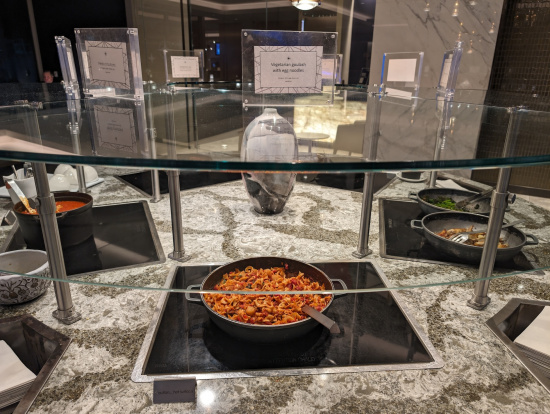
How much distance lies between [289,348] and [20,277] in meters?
0.75

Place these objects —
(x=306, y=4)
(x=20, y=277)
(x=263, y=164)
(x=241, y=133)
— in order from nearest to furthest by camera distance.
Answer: (x=263, y=164) → (x=241, y=133) → (x=20, y=277) → (x=306, y=4)

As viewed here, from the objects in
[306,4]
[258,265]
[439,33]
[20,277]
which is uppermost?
[306,4]

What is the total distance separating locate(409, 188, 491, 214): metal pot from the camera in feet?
2.59

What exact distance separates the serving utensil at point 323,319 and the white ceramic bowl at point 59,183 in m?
0.57

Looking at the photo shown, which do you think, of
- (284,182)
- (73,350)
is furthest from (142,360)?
(284,182)

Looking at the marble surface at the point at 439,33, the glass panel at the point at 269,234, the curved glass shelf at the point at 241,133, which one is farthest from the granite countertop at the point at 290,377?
the marble surface at the point at 439,33

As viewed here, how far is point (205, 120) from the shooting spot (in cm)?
88

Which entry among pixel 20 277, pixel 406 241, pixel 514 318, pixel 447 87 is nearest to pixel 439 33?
pixel 447 87

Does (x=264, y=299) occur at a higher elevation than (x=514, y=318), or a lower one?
higher

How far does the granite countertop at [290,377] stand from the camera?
2.23 feet

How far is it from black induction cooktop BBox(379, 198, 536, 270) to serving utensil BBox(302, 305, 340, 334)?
22 cm

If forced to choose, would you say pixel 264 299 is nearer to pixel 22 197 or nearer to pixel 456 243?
pixel 456 243

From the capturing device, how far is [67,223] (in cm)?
82

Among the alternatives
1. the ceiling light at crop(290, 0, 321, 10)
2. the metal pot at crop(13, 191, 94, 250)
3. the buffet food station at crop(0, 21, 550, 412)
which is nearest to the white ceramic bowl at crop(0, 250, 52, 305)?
the buffet food station at crop(0, 21, 550, 412)
